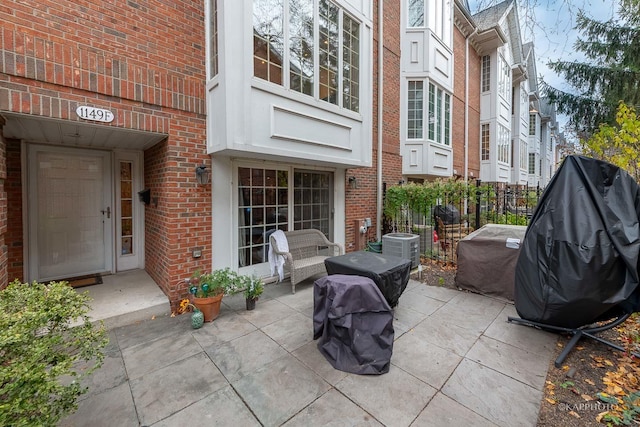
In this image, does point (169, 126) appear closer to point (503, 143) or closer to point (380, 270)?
point (380, 270)

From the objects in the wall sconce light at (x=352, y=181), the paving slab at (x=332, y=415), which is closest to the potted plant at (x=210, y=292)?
the paving slab at (x=332, y=415)

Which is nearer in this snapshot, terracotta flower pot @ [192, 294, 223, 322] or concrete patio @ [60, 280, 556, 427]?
Answer: concrete patio @ [60, 280, 556, 427]

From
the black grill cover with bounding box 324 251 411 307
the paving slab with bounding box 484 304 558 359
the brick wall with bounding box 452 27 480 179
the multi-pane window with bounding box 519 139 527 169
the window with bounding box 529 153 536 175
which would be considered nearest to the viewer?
the paving slab with bounding box 484 304 558 359

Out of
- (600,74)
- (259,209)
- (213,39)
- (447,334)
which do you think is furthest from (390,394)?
(600,74)

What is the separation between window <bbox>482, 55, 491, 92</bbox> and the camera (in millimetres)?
13164

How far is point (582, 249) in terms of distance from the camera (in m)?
2.76

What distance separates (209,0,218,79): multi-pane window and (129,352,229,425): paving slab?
151 inches

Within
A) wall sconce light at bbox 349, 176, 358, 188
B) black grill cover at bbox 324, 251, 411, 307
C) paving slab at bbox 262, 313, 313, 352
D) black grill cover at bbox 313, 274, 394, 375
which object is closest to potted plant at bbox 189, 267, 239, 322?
paving slab at bbox 262, 313, 313, 352

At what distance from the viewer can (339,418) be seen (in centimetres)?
207

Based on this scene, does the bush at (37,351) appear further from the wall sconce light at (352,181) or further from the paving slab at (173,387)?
the wall sconce light at (352,181)

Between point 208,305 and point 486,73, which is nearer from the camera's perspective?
point 208,305

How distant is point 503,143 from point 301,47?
14036mm

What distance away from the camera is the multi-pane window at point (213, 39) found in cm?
391

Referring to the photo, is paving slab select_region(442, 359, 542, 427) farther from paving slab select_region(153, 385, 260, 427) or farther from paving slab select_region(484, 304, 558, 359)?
paving slab select_region(153, 385, 260, 427)
